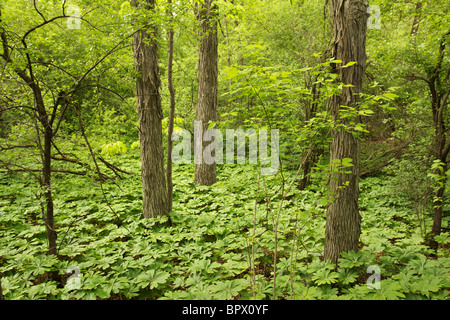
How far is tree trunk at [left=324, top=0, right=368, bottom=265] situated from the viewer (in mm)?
2604

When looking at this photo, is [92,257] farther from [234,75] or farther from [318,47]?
[318,47]

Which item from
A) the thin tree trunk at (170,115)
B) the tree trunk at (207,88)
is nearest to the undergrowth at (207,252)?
the thin tree trunk at (170,115)

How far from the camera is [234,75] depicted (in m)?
1.97

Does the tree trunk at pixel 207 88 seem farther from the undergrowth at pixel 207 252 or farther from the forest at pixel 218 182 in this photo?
the undergrowth at pixel 207 252

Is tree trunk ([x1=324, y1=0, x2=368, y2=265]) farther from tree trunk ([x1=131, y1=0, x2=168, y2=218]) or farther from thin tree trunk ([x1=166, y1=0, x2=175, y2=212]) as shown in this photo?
tree trunk ([x1=131, y1=0, x2=168, y2=218])

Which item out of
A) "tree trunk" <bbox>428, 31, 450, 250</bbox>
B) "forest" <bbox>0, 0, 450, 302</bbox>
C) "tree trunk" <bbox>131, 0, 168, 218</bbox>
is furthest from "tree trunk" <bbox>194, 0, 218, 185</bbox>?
"tree trunk" <bbox>428, 31, 450, 250</bbox>

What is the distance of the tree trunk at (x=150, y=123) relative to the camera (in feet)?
14.2

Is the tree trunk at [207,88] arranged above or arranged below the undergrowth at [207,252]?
above

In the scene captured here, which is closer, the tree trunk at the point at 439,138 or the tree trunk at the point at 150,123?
the tree trunk at the point at 439,138

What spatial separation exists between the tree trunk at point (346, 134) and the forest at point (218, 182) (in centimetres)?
1

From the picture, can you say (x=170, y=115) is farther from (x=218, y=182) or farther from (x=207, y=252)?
(x=207, y=252)
